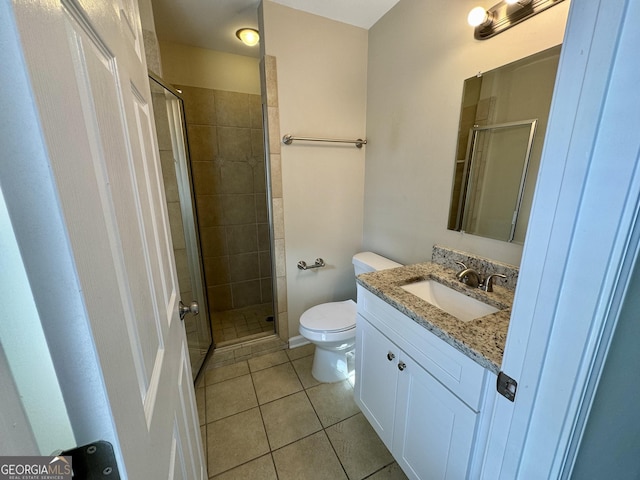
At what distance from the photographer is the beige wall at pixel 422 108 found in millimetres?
1189

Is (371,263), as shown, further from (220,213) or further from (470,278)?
(220,213)

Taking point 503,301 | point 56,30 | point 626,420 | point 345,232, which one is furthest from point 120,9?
point 345,232

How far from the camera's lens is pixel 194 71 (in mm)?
2154

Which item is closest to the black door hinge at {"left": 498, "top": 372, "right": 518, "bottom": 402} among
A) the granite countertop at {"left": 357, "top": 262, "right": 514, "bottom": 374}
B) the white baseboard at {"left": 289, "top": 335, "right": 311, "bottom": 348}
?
the granite countertop at {"left": 357, "top": 262, "right": 514, "bottom": 374}

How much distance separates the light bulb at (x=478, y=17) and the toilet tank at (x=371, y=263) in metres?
1.31

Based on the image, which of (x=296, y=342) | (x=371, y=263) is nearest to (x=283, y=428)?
(x=296, y=342)

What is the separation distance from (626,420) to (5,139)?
3.19 ft

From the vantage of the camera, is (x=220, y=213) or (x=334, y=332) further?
(x=220, y=213)

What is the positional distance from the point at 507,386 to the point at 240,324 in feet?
7.56

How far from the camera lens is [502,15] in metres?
1.09

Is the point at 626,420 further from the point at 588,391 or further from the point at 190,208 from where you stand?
the point at 190,208

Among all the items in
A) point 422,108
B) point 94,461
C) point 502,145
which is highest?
point 422,108

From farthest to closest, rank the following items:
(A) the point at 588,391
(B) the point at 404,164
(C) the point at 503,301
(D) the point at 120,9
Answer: (B) the point at 404,164 < (C) the point at 503,301 < (D) the point at 120,9 < (A) the point at 588,391

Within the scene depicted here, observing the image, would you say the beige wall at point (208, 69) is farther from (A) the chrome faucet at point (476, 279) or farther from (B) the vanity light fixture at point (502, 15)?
(A) the chrome faucet at point (476, 279)
